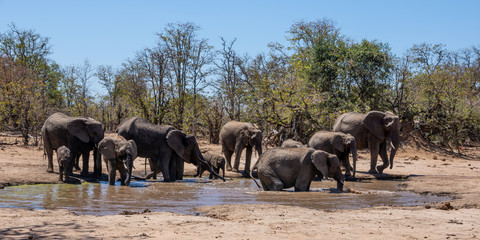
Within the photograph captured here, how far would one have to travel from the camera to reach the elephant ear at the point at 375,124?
22047mm

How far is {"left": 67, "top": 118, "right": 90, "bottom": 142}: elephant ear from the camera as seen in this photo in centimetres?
1809

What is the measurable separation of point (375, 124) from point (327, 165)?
24.6 ft

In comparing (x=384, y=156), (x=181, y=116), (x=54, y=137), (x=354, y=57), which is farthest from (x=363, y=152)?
(x=54, y=137)

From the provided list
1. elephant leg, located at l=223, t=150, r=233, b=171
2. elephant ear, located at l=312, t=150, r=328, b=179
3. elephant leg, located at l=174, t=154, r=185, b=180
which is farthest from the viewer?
elephant leg, located at l=223, t=150, r=233, b=171

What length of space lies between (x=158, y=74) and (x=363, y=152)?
12507 millimetres

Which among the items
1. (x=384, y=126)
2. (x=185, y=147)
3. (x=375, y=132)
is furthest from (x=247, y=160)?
(x=384, y=126)

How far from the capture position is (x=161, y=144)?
19.0m

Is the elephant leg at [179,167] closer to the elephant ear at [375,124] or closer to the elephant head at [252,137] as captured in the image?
the elephant head at [252,137]

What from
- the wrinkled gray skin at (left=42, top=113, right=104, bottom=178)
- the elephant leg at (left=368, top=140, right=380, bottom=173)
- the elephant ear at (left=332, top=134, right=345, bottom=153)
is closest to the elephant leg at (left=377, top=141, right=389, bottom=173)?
the elephant leg at (left=368, top=140, right=380, bottom=173)

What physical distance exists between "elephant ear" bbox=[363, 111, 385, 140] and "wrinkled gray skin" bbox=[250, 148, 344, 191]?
719cm

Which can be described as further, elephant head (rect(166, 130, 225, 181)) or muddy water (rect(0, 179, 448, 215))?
elephant head (rect(166, 130, 225, 181))

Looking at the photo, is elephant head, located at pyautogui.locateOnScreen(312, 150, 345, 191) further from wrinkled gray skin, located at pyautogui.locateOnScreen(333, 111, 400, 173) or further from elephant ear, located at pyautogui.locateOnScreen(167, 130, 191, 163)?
wrinkled gray skin, located at pyautogui.locateOnScreen(333, 111, 400, 173)

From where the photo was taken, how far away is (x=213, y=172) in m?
19.4

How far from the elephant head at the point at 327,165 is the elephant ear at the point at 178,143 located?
5.73m
